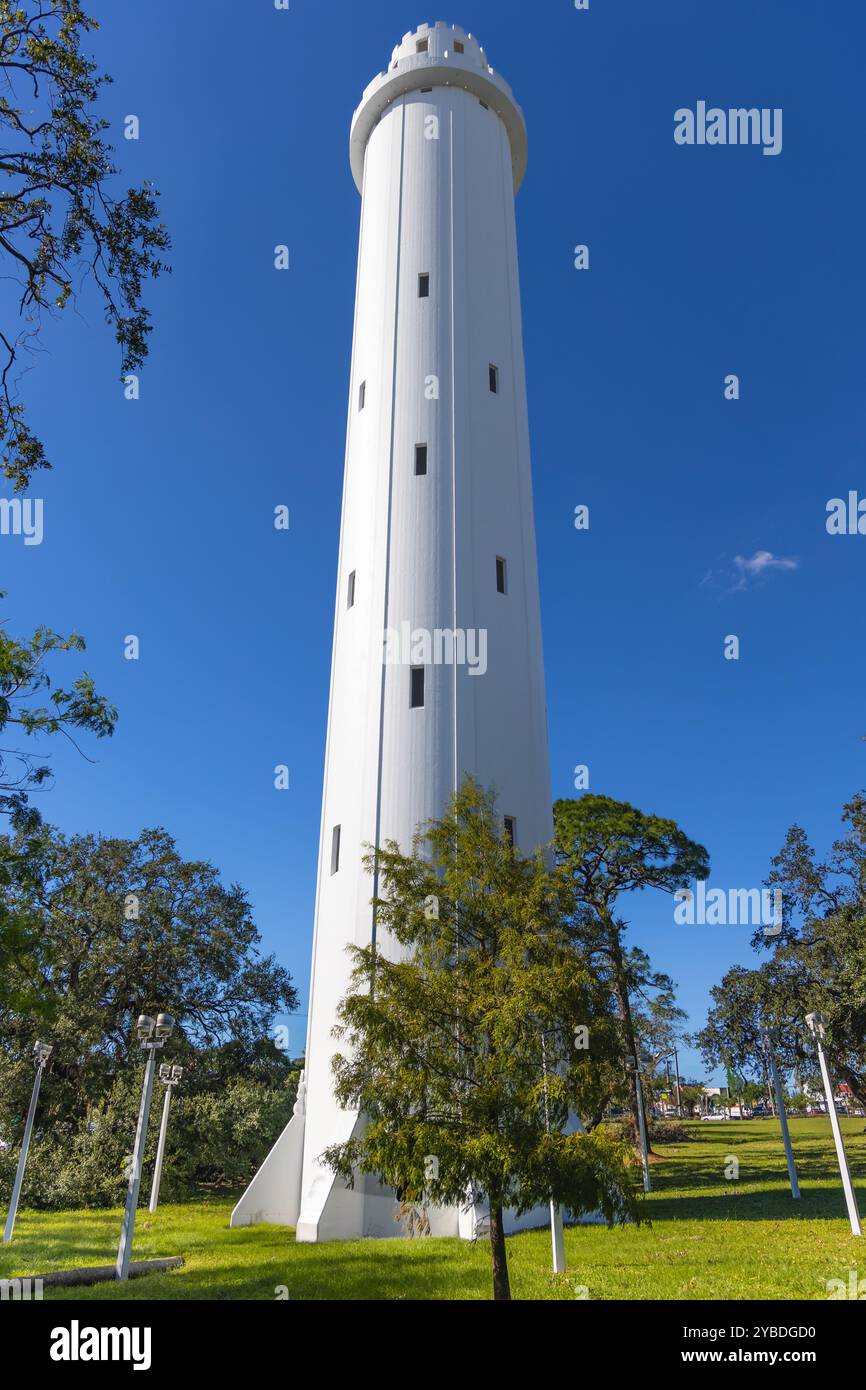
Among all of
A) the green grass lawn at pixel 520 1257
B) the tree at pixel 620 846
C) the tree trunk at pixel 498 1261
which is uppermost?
the tree at pixel 620 846

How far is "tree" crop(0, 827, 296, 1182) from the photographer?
35281mm

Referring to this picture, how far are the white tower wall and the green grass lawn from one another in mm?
2128

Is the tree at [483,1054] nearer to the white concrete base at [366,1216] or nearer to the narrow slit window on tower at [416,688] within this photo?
the white concrete base at [366,1216]

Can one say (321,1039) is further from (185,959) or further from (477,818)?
(185,959)

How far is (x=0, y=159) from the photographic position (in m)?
9.09

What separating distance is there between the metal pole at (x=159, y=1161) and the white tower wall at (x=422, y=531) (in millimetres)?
9161

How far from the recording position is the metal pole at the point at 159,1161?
28.7m

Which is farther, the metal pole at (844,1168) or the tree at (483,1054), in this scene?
the metal pole at (844,1168)

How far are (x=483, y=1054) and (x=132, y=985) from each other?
3003 centimetres

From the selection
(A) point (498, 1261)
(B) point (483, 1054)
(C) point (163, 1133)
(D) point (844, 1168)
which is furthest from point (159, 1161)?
(B) point (483, 1054)

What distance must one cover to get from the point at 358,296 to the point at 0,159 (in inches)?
992

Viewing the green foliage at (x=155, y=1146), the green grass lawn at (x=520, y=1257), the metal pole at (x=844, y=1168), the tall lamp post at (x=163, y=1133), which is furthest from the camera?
the green foliage at (x=155, y=1146)

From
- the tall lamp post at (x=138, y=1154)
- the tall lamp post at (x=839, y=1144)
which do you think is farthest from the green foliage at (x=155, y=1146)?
the tall lamp post at (x=839, y=1144)
